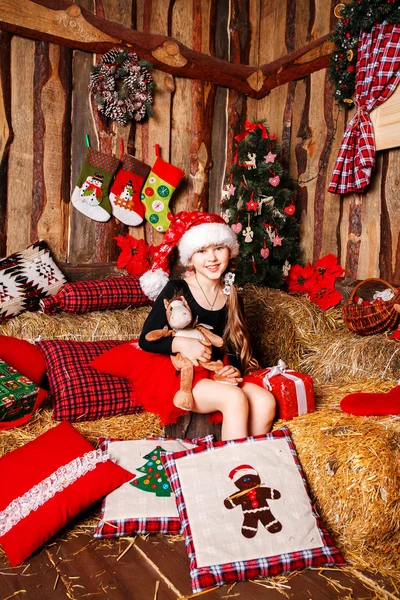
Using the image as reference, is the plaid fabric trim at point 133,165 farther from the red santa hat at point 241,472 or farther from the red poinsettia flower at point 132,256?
→ the red santa hat at point 241,472

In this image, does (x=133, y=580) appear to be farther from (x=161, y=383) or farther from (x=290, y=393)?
(x=290, y=393)

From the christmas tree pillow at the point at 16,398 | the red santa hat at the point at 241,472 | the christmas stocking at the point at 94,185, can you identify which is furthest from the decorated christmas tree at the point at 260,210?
the red santa hat at the point at 241,472

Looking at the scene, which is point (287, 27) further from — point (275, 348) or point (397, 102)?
point (275, 348)

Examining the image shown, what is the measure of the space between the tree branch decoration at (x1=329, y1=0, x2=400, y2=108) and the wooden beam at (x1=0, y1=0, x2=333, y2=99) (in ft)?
1.31

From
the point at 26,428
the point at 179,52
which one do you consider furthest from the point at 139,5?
the point at 26,428

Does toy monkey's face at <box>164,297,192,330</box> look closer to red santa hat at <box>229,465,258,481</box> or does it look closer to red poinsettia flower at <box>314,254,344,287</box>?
red santa hat at <box>229,465,258,481</box>

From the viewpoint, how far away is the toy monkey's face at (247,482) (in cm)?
187

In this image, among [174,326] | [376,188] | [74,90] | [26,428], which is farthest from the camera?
[74,90]

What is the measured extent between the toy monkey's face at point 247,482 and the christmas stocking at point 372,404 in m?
0.63

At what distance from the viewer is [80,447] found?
2.10 meters

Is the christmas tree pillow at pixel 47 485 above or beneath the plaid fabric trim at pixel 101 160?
beneath

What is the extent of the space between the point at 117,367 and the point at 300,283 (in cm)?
217

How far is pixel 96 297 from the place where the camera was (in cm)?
367

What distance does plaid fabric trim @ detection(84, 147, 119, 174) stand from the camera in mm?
4148
